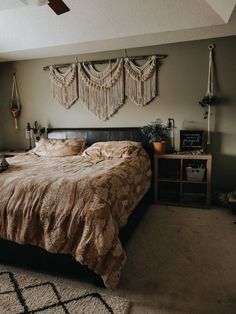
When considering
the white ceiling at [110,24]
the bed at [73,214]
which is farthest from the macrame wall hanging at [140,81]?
the bed at [73,214]

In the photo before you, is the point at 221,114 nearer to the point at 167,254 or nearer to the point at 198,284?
the point at 167,254

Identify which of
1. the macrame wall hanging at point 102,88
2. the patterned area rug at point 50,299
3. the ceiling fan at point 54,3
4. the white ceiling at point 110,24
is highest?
the white ceiling at point 110,24

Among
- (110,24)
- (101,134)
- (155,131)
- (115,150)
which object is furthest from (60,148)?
(110,24)

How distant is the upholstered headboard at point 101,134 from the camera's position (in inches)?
150

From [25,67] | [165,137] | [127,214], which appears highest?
[25,67]

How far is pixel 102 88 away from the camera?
4008 mm

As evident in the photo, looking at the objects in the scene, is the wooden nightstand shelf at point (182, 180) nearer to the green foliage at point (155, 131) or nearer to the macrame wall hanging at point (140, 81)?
the green foliage at point (155, 131)

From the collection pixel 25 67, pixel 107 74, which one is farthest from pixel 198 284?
pixel 25 67

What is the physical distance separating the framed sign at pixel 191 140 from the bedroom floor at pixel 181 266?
0.98 metres

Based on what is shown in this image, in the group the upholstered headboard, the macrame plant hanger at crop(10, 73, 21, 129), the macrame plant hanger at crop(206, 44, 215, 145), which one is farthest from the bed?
the macrame plant hanger at crop(10, 73, 21, 129)

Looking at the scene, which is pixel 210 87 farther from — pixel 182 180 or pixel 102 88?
pixel 102 88

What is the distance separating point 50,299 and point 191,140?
106 inches

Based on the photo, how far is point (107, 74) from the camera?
13.0 ft

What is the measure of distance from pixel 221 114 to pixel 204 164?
2.48 ft
